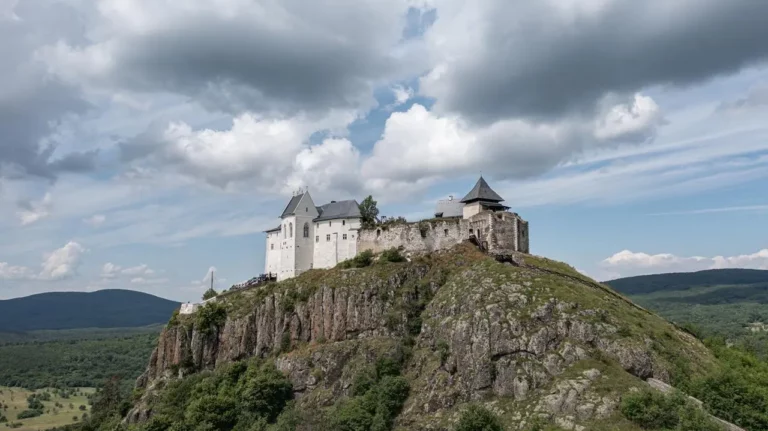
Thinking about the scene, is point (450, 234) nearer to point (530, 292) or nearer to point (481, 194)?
point (481, 194)

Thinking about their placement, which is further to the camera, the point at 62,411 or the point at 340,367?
the point at 62,411

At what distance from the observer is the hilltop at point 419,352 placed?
2355 inches

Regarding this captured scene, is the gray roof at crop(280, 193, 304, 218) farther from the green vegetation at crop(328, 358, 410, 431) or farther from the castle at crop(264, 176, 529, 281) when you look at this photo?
the green vegetation at crop(328, 358, 410, 431)

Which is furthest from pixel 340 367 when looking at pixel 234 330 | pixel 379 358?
pixel 234 330

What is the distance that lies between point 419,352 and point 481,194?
93.9ft

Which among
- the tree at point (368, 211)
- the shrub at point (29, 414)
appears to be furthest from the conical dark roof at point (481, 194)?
the shrub at point (29, 414)

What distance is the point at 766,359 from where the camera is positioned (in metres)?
83.8

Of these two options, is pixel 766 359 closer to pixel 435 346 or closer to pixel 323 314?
pixel 435 346

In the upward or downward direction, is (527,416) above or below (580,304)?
below

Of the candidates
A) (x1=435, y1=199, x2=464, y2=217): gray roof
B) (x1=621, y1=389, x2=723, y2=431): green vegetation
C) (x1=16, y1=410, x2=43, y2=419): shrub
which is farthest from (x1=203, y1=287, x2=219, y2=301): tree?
(x1=16, y1=410, x2=43, y2=419): shrub

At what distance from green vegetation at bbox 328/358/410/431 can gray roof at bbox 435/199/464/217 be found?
30.5m

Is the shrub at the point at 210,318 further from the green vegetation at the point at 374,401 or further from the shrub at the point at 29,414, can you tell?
the shrub at the point at 29,414

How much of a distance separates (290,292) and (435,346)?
88.4 ft

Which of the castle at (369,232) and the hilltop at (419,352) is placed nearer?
the hilltop at (419,352)
